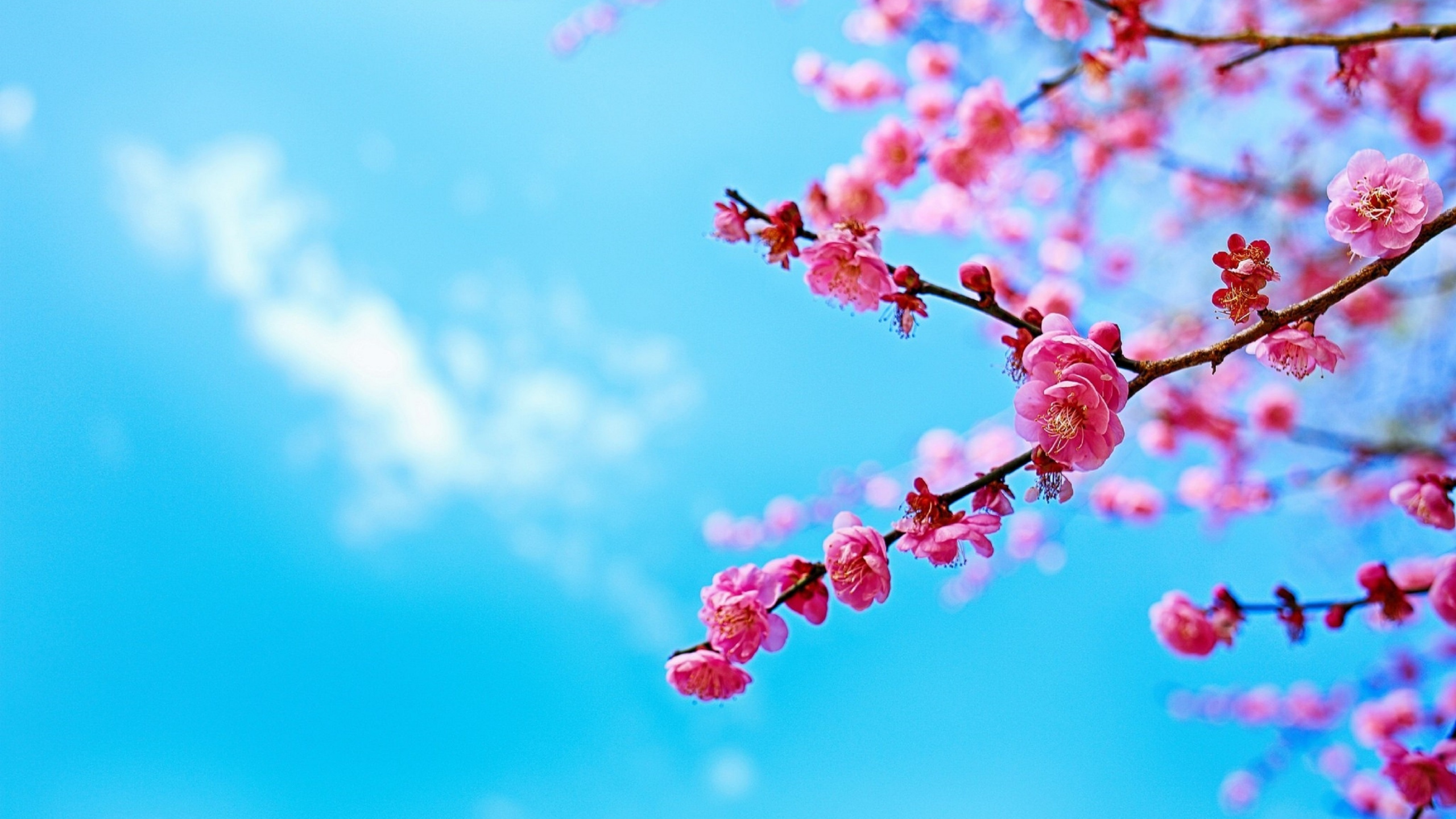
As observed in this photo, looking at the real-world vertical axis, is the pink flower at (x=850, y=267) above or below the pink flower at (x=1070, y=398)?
above

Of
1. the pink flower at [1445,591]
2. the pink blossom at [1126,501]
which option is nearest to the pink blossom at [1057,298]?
the pink blossom at [1126,501]

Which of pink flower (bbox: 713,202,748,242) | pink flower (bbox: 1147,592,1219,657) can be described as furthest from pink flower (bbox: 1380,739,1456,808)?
pink flower (bbox: 713,202,748,242)

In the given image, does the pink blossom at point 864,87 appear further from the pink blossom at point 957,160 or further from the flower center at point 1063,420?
the flower center at point 1063,420

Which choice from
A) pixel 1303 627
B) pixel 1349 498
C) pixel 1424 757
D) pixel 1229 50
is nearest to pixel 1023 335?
pixel 1303 627

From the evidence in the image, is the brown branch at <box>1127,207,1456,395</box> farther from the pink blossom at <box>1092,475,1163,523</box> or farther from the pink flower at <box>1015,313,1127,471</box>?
the pink blossom at <box>1092,475,1163,523</box>

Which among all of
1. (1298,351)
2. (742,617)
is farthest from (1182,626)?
(742,617)

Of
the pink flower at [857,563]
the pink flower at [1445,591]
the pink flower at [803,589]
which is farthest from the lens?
the pink flower at [1445,591]

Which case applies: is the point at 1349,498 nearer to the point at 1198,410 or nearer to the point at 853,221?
the point at 1198,410
